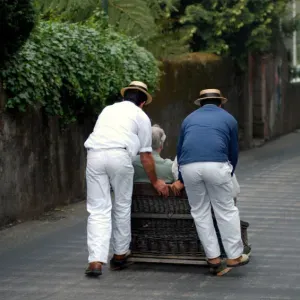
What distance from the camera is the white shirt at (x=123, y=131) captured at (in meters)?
8.52

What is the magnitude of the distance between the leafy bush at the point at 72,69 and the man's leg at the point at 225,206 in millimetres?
3730

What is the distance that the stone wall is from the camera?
37.3 ft

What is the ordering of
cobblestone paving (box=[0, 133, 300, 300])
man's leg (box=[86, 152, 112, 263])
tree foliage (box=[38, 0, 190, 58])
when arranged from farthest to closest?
tree foliage (box=[38, 0, 190, 58]) < man's leg (box=[86, 152, 112, 263]) < cobblestone paving (box=[0, 133, 300, 300])

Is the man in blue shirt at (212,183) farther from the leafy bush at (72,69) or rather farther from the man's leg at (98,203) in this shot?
the leafy bush at (72,69)

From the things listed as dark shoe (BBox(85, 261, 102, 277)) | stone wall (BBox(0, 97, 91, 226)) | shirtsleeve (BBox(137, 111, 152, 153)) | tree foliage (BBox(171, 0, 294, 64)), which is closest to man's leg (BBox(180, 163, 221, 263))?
shirtsleeve (BBox(137, 111, 152, 153))

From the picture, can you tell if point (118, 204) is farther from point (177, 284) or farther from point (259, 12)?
point (259, 12)

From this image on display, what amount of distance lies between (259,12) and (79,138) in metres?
8.44

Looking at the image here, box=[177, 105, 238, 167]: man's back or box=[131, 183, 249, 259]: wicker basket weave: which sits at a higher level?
box=[177, 105, 238, 167]: man's back

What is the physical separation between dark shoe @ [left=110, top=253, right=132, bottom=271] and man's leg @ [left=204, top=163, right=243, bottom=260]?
0.94 metres

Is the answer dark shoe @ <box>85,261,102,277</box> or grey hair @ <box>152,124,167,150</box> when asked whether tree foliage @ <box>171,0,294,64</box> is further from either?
dark shoe @ <box>85,261,102,277</box>

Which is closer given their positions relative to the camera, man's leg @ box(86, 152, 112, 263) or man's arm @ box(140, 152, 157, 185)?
man's leg @ box(86, 152, 112, 263)

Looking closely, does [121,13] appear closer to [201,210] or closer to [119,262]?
[119,262]

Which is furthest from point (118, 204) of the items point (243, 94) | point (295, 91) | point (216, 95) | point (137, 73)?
point (295, 91)

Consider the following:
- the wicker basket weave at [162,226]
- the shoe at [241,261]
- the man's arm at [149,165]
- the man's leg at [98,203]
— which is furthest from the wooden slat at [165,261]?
the man's arm at [149,165]
